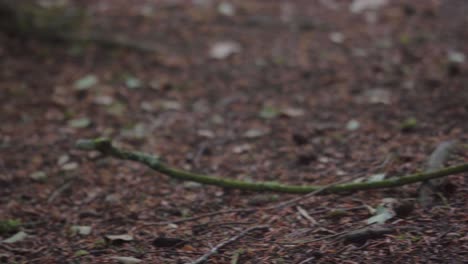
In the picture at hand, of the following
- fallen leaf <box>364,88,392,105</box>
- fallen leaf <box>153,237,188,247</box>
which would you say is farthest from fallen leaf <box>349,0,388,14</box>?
fallen leaf <box>153,237,188,247</box>

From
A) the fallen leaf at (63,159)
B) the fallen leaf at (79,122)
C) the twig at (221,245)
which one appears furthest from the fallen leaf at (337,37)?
the twig at (221,245)

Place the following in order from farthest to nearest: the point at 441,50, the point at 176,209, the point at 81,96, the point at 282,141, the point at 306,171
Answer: the point at 441,50 < the point at 81,96 < the point at 282,141 < the point at 306,171 < the point at 176,209

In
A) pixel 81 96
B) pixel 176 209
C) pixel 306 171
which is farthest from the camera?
pixel 81 96

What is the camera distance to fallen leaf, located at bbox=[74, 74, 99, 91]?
3152 millimetres

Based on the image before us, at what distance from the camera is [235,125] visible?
2.85m

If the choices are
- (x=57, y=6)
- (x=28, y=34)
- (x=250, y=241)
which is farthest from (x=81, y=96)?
(x=250, y=241)

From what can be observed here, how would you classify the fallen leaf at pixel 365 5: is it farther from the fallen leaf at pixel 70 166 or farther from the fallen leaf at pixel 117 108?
the fallen leaf at pixel 70 166

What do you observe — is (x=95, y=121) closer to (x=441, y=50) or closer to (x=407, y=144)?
(x=407, y=144)

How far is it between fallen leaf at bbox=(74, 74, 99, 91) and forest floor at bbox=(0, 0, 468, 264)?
1 centimetres

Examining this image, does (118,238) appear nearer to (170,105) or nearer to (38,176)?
(38,176)

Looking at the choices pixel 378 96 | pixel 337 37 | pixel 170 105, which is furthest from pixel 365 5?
pixel 170 105

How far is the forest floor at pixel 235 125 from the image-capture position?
1837mm

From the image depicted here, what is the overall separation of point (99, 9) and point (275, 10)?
1210 mm

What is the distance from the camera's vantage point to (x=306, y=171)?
233 centimetres
